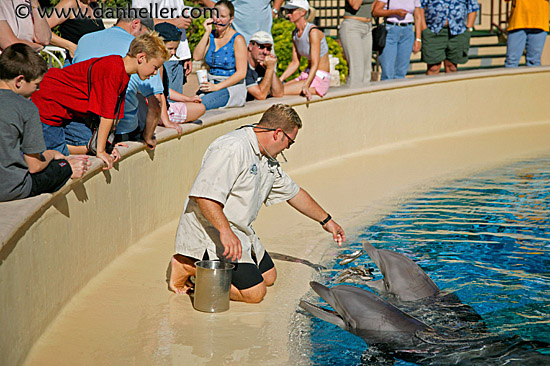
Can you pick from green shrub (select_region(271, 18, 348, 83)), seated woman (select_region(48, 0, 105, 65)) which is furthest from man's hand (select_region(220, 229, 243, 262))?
green shrub (select_region(271, 18, 348, 83))

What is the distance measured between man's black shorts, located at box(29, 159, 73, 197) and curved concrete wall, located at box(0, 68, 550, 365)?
0.27 feet

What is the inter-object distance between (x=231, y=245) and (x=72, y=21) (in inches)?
165

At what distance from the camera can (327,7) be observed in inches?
738

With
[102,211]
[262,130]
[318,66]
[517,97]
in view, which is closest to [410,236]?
[262,130]

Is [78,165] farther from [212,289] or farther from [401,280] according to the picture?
[401,280]

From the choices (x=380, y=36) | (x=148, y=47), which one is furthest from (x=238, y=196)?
(x=380, y=36)

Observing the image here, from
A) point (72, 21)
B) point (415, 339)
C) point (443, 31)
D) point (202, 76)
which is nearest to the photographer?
point (415, 339)

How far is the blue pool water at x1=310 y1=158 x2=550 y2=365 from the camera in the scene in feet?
16.6

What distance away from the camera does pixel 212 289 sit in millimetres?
5062

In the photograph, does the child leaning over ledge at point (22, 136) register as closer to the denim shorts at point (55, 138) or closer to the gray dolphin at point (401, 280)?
the denim shorts at point (55, 138)

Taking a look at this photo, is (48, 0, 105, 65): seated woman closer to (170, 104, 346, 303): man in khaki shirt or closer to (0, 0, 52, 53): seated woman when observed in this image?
(0, 0, 52, 53): seated woman

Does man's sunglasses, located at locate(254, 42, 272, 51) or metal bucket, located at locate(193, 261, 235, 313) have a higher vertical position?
man's sunglasses, located at locate(254, 42, 272, 51)

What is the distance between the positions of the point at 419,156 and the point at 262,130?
6060 mm

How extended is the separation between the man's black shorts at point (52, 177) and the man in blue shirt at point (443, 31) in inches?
346
